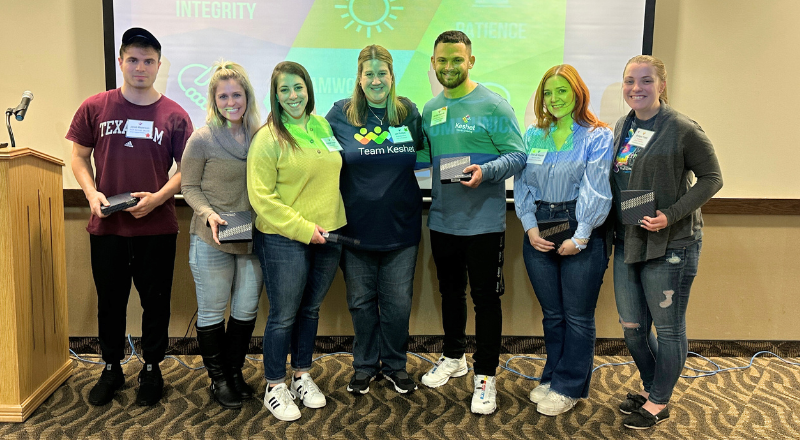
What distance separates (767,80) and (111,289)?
138 inches

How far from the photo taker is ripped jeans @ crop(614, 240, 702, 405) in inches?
74.7

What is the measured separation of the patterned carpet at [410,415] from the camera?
6.32ft

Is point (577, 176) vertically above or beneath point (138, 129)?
beneath

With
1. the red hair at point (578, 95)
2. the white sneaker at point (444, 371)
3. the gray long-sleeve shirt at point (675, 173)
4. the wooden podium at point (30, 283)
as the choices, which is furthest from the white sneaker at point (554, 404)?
the wooden podium at point (30, 283)

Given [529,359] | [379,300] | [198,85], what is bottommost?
[529,359]

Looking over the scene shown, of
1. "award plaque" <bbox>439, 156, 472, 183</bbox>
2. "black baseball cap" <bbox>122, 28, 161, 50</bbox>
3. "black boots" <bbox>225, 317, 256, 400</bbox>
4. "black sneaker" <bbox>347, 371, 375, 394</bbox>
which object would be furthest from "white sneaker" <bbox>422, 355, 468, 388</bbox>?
"black baseball cap" <bbox>122, 28, 161, 50</bbox>

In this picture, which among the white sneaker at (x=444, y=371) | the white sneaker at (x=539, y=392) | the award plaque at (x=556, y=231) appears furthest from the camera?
the white sneaker at (x=444, y=371)

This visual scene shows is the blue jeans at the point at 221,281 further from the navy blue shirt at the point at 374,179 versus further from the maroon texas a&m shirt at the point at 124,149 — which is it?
the navy blue shirt at the point at 374,179

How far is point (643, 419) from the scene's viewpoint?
2000mm

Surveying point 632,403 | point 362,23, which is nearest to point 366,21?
point 362,23

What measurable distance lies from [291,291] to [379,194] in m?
0.54

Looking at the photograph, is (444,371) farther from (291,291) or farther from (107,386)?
(107,386)

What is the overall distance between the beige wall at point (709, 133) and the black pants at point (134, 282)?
1.81ft

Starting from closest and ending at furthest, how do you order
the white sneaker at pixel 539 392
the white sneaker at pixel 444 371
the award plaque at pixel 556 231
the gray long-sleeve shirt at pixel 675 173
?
the gray long-sleeve shirt at pixel 675 173 → the award plaque at pixel 556 231 → the white sneaker at pixel 539 392 → the white sneaker at pixel 444 371
